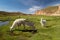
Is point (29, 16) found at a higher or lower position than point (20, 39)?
higher

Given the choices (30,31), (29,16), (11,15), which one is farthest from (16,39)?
(11,15)

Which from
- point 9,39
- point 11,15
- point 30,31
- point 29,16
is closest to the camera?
point 9,39

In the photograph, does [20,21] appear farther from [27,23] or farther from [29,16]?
[29,16]

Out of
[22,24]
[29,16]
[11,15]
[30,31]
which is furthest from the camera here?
[11,15]

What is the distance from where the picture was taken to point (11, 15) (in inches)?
499

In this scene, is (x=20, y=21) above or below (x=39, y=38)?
above

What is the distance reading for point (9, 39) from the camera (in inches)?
294

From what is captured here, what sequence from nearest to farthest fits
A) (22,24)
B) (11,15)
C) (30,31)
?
(30,31) → (22,24) → (11,15)

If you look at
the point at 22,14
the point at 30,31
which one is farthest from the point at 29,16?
the point at 30,31

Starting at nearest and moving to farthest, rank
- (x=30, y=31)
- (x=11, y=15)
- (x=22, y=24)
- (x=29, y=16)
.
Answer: (x=30, y=31) → (x=22, y=24) → (x=29, y=16) → (x=11, y=15)

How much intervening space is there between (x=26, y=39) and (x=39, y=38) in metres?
0.61

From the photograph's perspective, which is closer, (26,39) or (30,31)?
(26,39)

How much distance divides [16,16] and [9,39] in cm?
496

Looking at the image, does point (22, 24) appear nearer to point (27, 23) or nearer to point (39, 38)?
point (27, 23)
